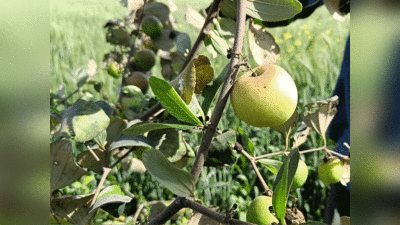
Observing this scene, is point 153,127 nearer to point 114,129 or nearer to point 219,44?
point 219,44

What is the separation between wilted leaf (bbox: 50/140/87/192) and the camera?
0.64m

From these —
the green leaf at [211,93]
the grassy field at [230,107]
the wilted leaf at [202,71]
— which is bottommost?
the grassy field at [230,107]

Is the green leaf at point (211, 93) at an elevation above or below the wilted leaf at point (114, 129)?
above

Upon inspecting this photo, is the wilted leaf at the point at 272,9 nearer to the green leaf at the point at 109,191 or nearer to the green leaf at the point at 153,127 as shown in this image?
the green leaf at the point at 153,127

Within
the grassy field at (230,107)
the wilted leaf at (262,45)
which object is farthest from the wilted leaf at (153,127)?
the grassy field at (230,107)

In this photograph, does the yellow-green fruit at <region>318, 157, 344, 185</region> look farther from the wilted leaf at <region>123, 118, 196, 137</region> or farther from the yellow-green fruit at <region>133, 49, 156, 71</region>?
the yellow-green fruit at <region>133, 49, 156, 71</region>

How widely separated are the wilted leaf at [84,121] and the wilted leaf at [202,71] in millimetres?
175

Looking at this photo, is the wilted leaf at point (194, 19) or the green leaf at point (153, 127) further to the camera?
the wilted leaf at point (194, 19)

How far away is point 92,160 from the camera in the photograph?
2.54 ft

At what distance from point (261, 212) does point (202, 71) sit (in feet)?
0.66

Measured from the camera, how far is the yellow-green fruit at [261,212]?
550 millimetres

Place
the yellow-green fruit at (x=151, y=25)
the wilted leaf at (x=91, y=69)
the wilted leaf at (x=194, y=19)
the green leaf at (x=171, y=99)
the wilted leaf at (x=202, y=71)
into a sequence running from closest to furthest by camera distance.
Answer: the green leaf at (x=171, y=99) < the wilted leaf at (x=202, y=71) < the wilted leaf at (x=194, y=19) < the yellow-green fruit at (x=151, y=25) < the wilted leaf at (x=91, y=69)

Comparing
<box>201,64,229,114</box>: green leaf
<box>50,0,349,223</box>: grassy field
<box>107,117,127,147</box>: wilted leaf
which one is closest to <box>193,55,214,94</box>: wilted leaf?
<box>201,64,229,114</box>: green leaf

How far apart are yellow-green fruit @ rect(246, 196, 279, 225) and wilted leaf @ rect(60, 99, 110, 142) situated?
10.6 inches
